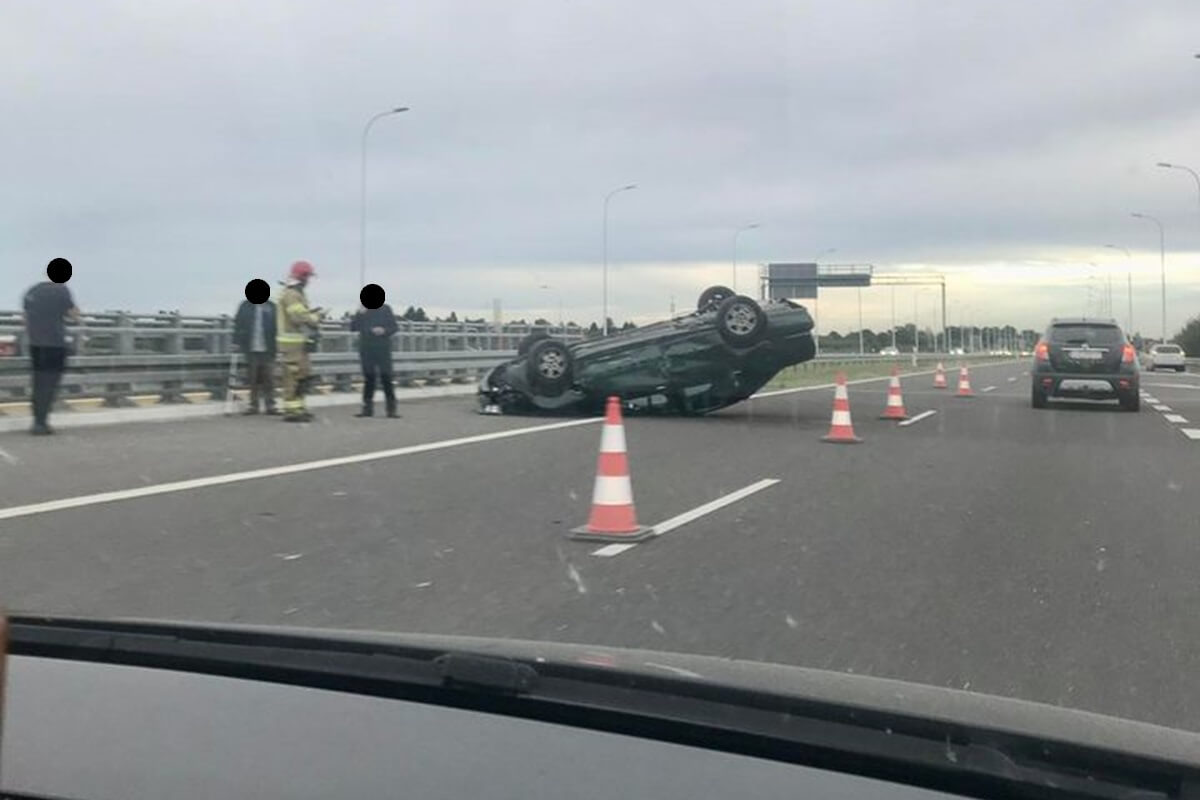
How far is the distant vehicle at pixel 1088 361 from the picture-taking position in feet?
73.9

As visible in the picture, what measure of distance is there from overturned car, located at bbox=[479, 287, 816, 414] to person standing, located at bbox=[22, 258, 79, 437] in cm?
634

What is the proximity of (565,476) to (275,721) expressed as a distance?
385 inches

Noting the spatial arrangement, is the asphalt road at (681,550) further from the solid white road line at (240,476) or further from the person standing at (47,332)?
the person standing at (47,332)

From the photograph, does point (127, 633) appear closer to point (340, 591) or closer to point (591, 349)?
point (340, 591)

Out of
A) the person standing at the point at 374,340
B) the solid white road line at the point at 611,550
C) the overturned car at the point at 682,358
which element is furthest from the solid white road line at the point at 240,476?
the solid white road line at the point at 611,550

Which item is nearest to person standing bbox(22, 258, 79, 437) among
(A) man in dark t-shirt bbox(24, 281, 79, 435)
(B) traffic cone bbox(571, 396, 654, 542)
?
(A) man in dark t-shirt bbox(24, 281, 79, 435)

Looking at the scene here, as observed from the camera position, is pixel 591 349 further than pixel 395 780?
Yes

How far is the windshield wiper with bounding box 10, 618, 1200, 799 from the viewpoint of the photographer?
2066 mm

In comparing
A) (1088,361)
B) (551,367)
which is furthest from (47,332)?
(1088,361)

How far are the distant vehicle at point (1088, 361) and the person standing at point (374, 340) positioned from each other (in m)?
11.6

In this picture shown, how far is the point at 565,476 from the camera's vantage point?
1212cm

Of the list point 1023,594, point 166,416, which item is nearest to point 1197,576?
point 1023,594

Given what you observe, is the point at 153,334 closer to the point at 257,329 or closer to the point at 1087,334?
the point at 257,329

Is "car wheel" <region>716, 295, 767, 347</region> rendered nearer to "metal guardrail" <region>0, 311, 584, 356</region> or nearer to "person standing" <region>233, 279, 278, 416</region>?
"metal guardrail" <region>0, 311, 584, 356</region>
